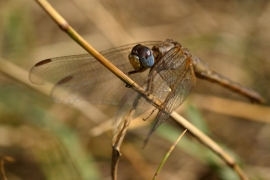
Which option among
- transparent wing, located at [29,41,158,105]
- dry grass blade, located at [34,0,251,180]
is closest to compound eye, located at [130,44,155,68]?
transparent wing, located at [29,41,158,105]

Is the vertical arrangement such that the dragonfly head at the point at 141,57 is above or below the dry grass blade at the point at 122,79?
above

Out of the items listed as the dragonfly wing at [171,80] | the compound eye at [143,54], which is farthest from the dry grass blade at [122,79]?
the compound eye at [143,54]

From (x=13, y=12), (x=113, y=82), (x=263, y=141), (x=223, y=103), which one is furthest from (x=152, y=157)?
(x=13, y=12)

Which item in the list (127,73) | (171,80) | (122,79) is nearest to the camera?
(122,79)

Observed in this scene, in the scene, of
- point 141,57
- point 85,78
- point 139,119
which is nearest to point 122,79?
point 141,57

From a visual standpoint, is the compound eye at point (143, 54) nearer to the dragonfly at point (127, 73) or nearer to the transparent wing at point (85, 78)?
the dragonfly at point (127, 73)

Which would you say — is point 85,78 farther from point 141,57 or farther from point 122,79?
point 122,79

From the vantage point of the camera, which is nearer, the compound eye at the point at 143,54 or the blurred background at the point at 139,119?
the compound eye at the point at 143,54
